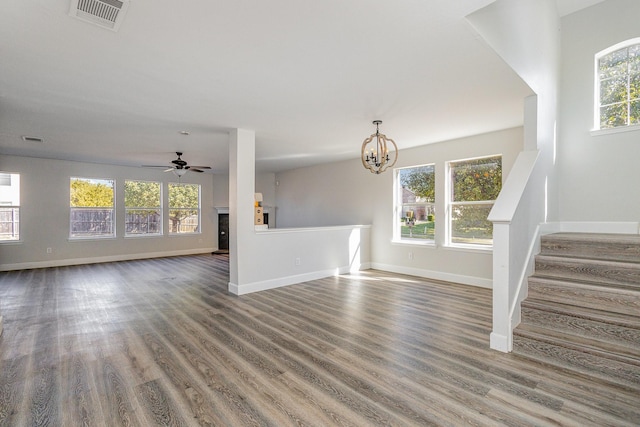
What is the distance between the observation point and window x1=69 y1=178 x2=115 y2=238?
7.32 metres

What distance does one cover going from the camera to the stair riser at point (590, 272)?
2551 mm

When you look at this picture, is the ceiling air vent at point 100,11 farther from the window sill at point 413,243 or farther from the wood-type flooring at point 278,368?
the window sill at point 413,243

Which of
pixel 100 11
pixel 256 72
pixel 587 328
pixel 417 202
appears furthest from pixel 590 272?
pixel 100 11

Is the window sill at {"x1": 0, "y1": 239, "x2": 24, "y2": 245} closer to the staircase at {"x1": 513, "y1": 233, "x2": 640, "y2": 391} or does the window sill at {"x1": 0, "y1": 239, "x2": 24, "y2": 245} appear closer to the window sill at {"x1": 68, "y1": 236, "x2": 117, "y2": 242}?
the window sill at {"x1": 68, "y1": 236, "x2": 117, "y2": 242}

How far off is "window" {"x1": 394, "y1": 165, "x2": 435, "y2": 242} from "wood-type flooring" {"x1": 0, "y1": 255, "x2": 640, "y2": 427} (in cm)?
171

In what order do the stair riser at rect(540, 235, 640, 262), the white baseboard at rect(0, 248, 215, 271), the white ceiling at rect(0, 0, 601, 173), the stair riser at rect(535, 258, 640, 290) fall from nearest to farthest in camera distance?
the white ceiling at rect(0, 0, 601, 173)
the stair riser at rect(535, 258, 640, 290)
the stair riser at rect(540, 235, 640, 262)
the white baseboard at rect(0, 248, 215, 271)

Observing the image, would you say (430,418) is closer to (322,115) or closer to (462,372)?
(462,372)

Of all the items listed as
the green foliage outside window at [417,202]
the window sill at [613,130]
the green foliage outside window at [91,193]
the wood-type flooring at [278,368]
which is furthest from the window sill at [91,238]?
the window sill at [613,130]

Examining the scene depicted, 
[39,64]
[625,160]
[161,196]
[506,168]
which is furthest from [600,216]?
[161,196]

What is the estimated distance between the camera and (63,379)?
2221 millimetres

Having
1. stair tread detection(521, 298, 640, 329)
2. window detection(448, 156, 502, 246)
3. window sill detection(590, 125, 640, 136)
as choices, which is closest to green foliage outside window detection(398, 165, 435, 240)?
window detection(448, 156, 502, 246)

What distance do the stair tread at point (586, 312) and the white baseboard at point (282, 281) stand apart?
132 inches

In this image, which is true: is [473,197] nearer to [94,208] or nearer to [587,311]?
[587,311]

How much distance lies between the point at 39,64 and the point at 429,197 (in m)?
5.53
